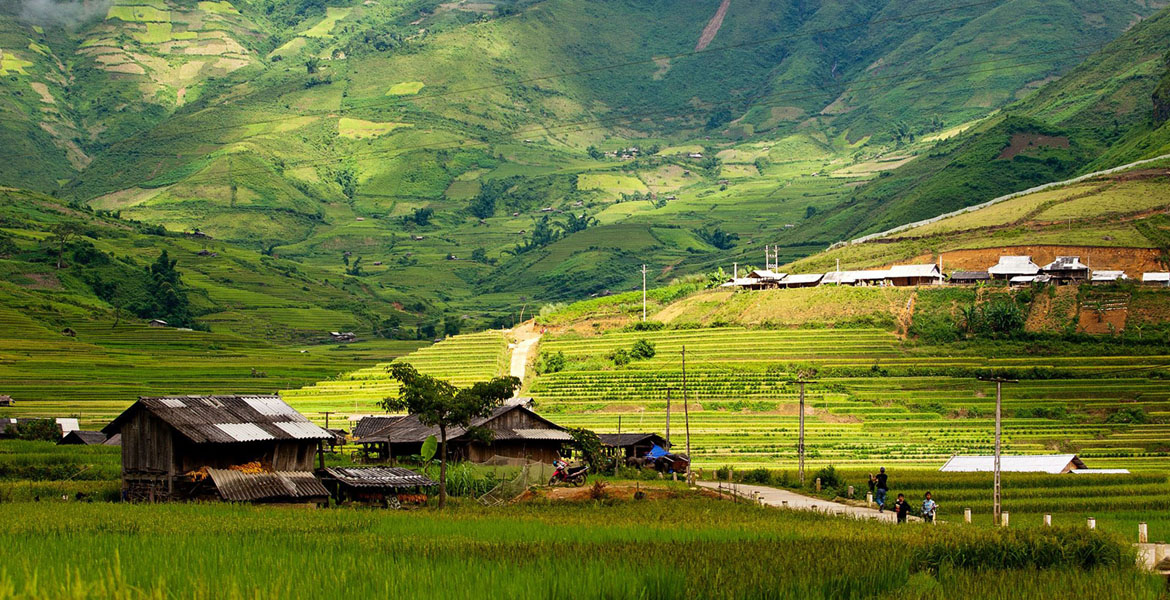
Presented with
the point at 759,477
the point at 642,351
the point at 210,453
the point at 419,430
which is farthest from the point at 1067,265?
the point at 210,453

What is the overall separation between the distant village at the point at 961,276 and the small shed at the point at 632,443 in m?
43.3

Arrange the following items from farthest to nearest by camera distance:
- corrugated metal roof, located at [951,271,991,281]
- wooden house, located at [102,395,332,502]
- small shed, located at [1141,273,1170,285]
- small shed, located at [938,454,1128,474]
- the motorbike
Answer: corrugated metal roof, located at [951,271,991,281] → small shed, located at [1141,273,1170,285] → small shed, located at [938,454,1128,474] → the motorbike → wooden house, located at [102,395,332,502]

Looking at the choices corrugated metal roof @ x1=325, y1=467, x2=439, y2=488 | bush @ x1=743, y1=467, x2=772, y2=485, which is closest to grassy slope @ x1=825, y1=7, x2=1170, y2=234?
bush @ x1=743, y1=467, x2=772, y2=485

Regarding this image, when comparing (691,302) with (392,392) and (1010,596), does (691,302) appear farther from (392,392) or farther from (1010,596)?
(1010,596)

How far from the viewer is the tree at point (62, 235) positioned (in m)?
126

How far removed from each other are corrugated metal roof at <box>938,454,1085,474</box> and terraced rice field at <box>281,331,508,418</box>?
117 ft

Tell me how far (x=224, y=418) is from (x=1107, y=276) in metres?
73.2

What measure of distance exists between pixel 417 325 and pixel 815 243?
5761 centimetres

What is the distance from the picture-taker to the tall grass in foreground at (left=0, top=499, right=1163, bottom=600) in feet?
32.2

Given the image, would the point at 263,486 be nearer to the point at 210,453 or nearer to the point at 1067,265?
the point at 210,453

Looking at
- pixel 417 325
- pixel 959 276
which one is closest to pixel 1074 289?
pixel 959 276

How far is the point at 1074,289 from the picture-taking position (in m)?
82.3

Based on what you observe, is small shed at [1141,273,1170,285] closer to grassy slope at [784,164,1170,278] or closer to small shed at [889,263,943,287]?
grassy slope at [784,164,1170,278]

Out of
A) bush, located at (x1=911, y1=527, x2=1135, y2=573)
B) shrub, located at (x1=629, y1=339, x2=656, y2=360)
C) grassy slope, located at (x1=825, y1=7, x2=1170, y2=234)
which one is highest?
grassy slope, located at (x1=825, y1=7, x2=1170, y2=234)
